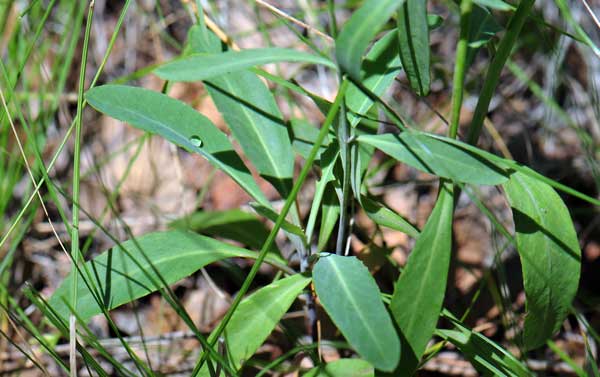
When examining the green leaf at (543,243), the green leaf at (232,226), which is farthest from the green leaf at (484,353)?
the green leaf at (232,226)

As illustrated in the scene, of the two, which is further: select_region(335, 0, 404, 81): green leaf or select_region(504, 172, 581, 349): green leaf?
select_region(504, 172, 581, 349): green leaf

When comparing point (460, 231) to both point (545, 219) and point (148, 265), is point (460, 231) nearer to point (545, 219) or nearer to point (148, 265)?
point (545, 219)

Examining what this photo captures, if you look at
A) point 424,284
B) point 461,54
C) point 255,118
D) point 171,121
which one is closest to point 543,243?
point 424,284

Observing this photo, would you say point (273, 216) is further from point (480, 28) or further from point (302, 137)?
point (480, 28)

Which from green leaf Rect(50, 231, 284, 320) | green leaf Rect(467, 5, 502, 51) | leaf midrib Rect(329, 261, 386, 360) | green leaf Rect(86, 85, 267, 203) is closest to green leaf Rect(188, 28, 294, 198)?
green leaf Rect(86, 85, 267, 203)

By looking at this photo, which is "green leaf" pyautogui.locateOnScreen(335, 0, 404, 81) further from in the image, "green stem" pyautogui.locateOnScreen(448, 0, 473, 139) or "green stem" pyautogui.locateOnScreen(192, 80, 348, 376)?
"green stem" pyautogui.locateOnScreen(448, 0, 473, 139)

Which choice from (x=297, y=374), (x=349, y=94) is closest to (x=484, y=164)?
(x=349, y=94)
